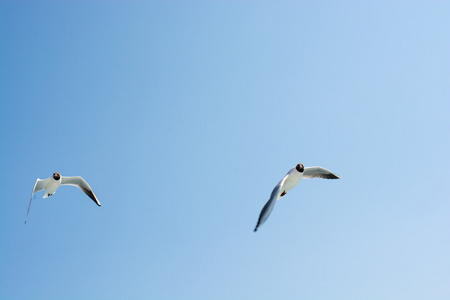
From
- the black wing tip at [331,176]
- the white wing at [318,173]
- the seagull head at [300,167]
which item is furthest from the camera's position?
the black wing tip at [331,176]

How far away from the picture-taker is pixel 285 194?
898 inches

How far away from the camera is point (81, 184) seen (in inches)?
1085

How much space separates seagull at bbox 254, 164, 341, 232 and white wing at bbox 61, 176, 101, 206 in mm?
11858

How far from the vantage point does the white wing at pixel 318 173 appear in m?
24.7

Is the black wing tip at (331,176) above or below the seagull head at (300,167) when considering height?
below

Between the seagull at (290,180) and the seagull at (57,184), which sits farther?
the seagull at (57,184)

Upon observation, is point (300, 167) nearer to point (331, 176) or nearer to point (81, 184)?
point (331, 176)

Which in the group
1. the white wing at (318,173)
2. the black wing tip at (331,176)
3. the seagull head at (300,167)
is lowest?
the black wing tip at (331,176)

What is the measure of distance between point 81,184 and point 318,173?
1446 centimetres

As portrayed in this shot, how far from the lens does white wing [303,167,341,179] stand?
80.9 feet

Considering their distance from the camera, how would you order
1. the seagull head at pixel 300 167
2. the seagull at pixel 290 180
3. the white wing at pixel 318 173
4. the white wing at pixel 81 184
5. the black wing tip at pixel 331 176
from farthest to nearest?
the white wing at pixel 81 184 → the black wing tip at pixel 331 176 → the white wing at pixel 318 173 → the seagull head at pixel 300 167 → the seagull at pixel 290 180

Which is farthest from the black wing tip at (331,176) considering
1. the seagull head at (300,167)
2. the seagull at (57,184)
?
the seagull at (57,184)

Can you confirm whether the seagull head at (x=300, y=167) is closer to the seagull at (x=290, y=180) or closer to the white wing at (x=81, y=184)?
the seagull at (x=290, y=180)

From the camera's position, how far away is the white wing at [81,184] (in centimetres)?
2706
